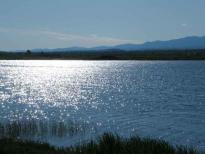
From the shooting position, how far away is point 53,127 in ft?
136

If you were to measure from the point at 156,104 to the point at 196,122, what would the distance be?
A: 17355 mm

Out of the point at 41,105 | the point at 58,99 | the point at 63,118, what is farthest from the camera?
Result: the point at 58,99

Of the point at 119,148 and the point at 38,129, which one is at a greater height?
the point at 119,148

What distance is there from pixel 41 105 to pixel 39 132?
941 inches

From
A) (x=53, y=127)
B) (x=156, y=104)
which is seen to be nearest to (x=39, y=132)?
(x=53, y=127)

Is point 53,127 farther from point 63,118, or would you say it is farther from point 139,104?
point 139,104

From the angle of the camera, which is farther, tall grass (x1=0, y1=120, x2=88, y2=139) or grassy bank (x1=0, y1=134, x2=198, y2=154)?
tall grass (x1=0, y1=120, x2=88, y2=139)

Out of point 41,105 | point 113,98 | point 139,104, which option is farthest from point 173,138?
point 113,98

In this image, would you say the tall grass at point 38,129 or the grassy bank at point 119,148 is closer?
the grassy bank at point 119,148

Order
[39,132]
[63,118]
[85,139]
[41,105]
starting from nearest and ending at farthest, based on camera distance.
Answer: [85,139]
[39,132]
[63,118]
[41,105]

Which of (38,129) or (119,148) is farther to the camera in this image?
(38,129)

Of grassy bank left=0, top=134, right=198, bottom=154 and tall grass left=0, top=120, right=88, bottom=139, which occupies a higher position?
grassy bank left=0, top=134, right=198, bottom=154

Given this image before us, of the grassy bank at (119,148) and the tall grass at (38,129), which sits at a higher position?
the grassy bank at (119,148)

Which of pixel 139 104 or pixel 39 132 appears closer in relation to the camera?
pixel 39 132
